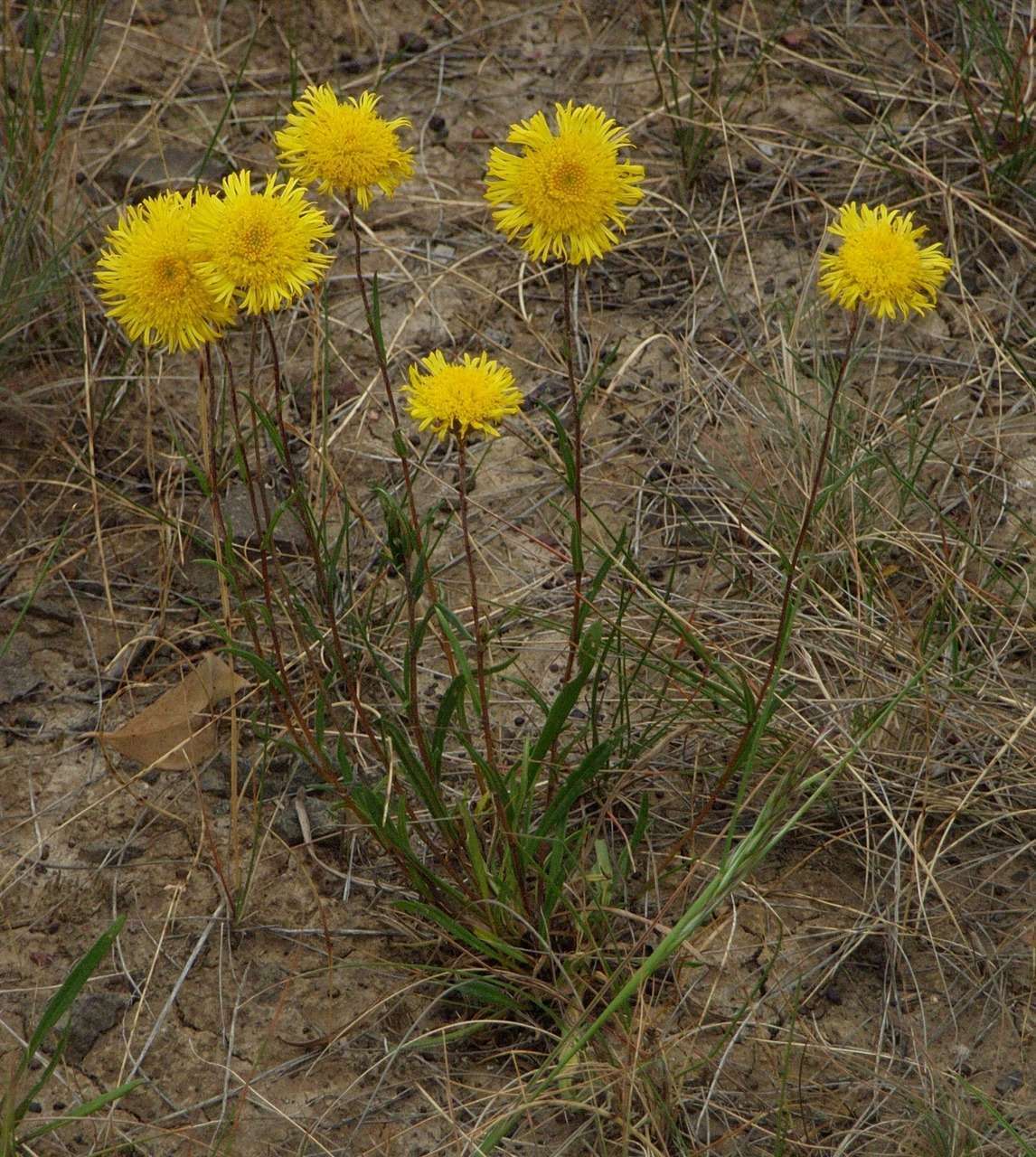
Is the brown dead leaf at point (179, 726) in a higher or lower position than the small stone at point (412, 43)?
lower

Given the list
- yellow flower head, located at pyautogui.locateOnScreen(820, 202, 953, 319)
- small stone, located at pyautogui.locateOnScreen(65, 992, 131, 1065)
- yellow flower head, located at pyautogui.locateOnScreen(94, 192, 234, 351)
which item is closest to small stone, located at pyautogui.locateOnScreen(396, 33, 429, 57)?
yellow flower head, located at pyautogui.locateOnScreen(94, 192, 234, 351)

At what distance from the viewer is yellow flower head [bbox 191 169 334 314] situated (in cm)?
165

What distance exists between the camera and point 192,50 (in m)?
3.56

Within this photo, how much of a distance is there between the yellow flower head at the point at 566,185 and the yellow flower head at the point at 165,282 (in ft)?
1.32

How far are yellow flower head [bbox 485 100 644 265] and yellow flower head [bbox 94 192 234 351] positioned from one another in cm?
40

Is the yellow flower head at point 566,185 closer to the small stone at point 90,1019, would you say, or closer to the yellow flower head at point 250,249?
the yellow flower head at point 250,249

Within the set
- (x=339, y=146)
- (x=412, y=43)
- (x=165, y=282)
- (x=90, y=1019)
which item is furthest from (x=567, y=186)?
(x=412, y=43)

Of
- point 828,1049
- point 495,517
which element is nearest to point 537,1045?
point 828,1049

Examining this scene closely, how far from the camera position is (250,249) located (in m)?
1.65

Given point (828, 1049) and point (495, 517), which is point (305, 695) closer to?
point (495, 517)

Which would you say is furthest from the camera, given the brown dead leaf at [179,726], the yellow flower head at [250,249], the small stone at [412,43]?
the small stone at [412,43]

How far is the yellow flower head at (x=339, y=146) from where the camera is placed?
5.61ft

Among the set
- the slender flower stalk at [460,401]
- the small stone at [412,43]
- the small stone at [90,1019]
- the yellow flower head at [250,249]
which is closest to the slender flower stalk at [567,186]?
the slender flower stalk at [460,401]

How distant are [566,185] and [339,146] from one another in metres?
0.30
